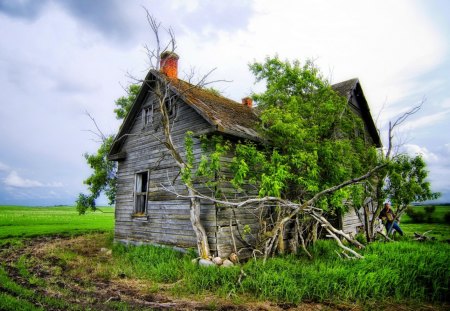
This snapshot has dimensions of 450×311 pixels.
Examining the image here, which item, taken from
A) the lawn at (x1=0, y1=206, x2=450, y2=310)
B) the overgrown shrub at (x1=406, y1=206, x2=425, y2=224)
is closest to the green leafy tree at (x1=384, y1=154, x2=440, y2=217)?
the lawn at (x1=0, y1=206, x2=450, y2=310)

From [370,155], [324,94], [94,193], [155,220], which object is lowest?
[155,220]

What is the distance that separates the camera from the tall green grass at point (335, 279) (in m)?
5.48

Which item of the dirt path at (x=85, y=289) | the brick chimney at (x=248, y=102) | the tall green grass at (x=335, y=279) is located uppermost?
the brick chimney at (x=248, y=102)

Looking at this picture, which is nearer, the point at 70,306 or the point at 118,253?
the point at 70,306

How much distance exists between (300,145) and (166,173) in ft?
16.6

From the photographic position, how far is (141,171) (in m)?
11.7

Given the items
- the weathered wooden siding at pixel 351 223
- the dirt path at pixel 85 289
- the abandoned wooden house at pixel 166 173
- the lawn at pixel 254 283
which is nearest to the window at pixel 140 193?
the abandoned wooden house at pixel 166 173

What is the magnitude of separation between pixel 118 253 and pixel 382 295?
29.8 feet

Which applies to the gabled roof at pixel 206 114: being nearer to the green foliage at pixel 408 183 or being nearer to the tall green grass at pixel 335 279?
the tall green grass at pixel 335 279

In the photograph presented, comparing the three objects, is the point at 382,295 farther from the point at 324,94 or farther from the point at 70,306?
the point at 324,94

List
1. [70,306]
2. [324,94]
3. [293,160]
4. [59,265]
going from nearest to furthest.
Result: [70,306], [293,160], [59,265], [324,94]

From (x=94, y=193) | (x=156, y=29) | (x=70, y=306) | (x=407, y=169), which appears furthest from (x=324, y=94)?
(x=94, y=193)

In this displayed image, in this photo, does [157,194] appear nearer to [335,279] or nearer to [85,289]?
[85,289]

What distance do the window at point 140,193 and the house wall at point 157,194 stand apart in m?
0.23
